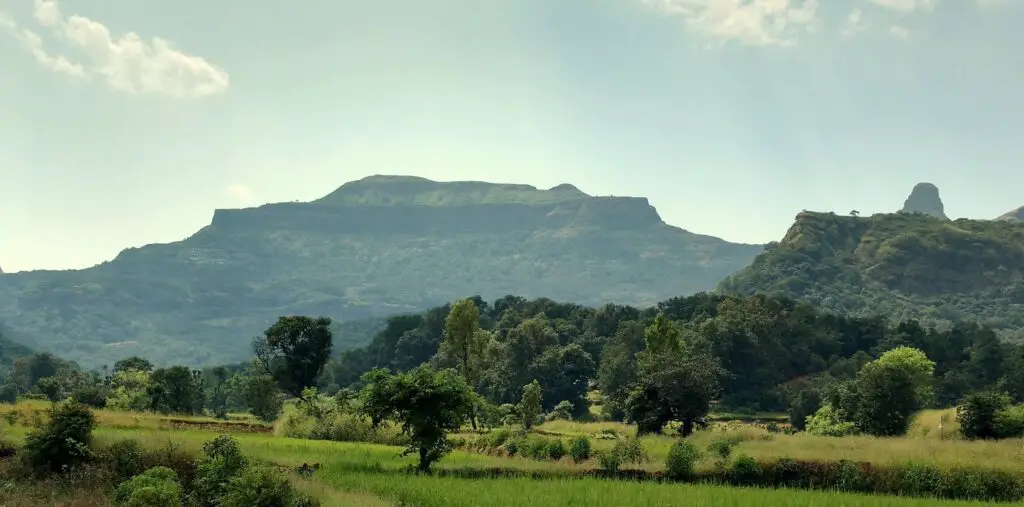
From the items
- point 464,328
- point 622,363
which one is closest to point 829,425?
point 464,328

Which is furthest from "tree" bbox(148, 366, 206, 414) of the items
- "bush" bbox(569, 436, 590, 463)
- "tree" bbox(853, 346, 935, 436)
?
"tree" bbox(853, 346, 935, 436)

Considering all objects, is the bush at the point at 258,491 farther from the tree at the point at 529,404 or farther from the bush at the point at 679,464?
the tree at the point at 529,404

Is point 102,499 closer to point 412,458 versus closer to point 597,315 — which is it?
point 412,458

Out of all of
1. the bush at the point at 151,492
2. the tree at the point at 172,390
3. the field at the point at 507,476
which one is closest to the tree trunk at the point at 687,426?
the field at the point at 507,476

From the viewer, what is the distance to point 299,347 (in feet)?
241

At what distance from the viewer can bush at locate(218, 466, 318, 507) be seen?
55.5ft

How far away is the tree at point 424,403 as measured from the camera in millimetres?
28141

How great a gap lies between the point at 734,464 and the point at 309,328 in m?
53.1

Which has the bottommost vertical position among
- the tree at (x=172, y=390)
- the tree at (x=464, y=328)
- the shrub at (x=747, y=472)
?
the tree at (x=172, y=390)

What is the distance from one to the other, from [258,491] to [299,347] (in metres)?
58.2

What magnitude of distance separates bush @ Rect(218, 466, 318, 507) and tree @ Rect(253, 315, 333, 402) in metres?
54.4

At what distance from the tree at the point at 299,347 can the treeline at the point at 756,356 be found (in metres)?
17.0

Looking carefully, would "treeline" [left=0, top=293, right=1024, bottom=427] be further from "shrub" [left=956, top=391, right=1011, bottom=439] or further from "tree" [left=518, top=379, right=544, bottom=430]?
"shrub" [left=956, top=391, right=1011, bottom=439]

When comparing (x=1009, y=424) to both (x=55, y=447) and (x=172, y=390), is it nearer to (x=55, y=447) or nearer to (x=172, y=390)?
(x=55, y=447)
